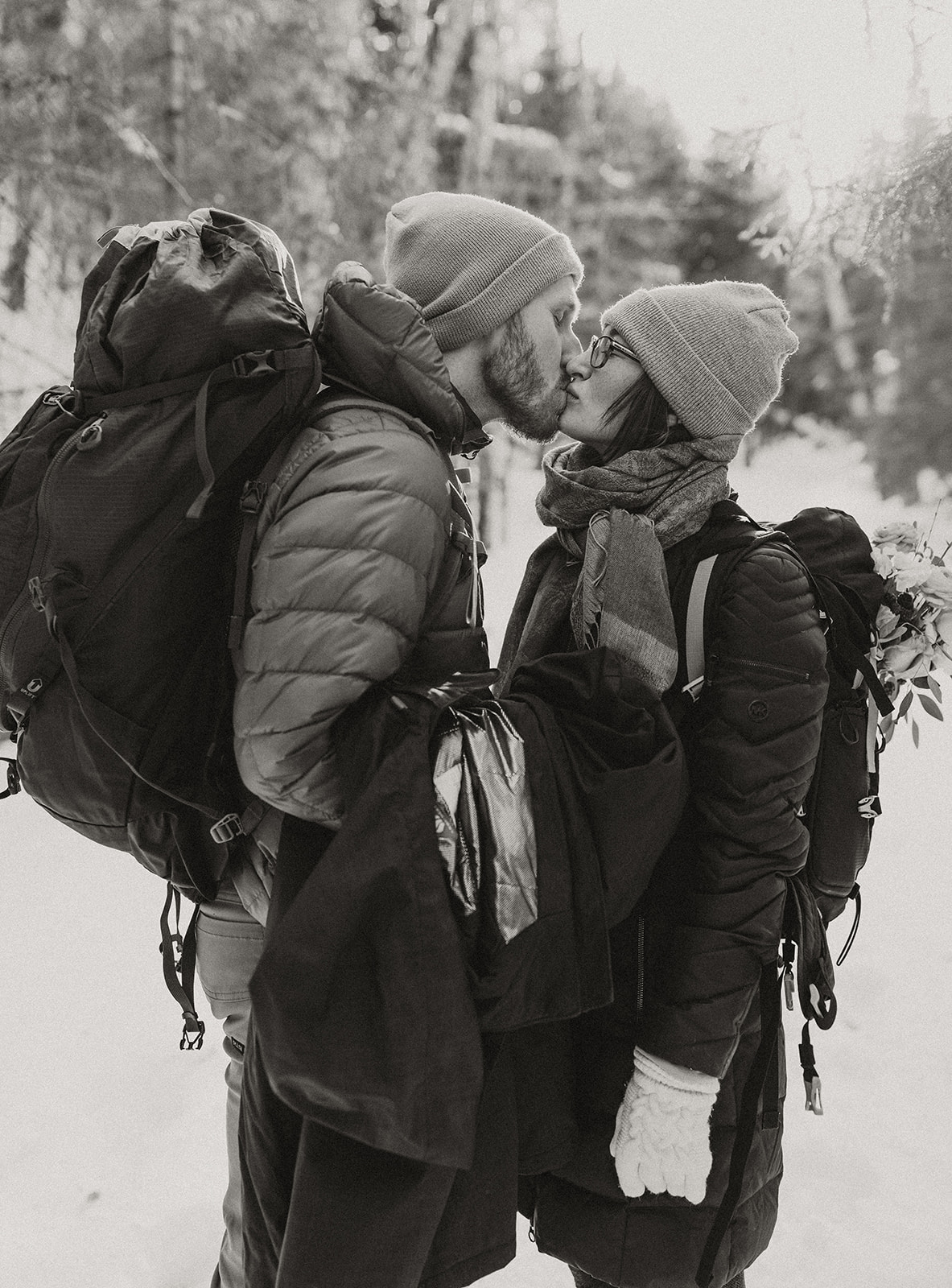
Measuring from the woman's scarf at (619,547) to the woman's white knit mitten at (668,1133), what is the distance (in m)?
0.68

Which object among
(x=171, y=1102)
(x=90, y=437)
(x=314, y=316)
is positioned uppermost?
(x=90, y=437)

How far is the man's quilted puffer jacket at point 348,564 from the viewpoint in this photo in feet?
5.01

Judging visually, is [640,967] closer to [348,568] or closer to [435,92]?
[348,568]

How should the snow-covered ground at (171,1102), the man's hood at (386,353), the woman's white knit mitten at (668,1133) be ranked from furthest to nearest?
the snow-covered ground at (171,1102)
the woman's white knit mitten at (668,1133)
the man's hood at (386,353)

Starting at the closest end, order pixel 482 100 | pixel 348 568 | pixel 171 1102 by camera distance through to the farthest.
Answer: pixel 348 568 → pixel 171 1102 → pixel 482 100

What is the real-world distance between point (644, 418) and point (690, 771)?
2.38 ft

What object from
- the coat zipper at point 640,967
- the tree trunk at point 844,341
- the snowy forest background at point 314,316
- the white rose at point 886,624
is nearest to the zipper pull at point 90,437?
the coat zipper at point 640,967

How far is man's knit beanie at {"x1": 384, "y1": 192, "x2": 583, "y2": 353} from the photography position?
2082 millimetres

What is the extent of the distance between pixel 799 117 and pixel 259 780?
10.9 feet

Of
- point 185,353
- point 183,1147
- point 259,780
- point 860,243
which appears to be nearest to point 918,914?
point 860,243

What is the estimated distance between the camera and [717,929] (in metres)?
1.79

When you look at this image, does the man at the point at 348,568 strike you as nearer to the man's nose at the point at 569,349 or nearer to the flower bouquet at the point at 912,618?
the man's nose at the point at 569,349

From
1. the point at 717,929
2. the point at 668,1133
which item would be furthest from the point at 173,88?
the point at 668,1133

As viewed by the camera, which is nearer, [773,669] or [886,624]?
[773,669]
